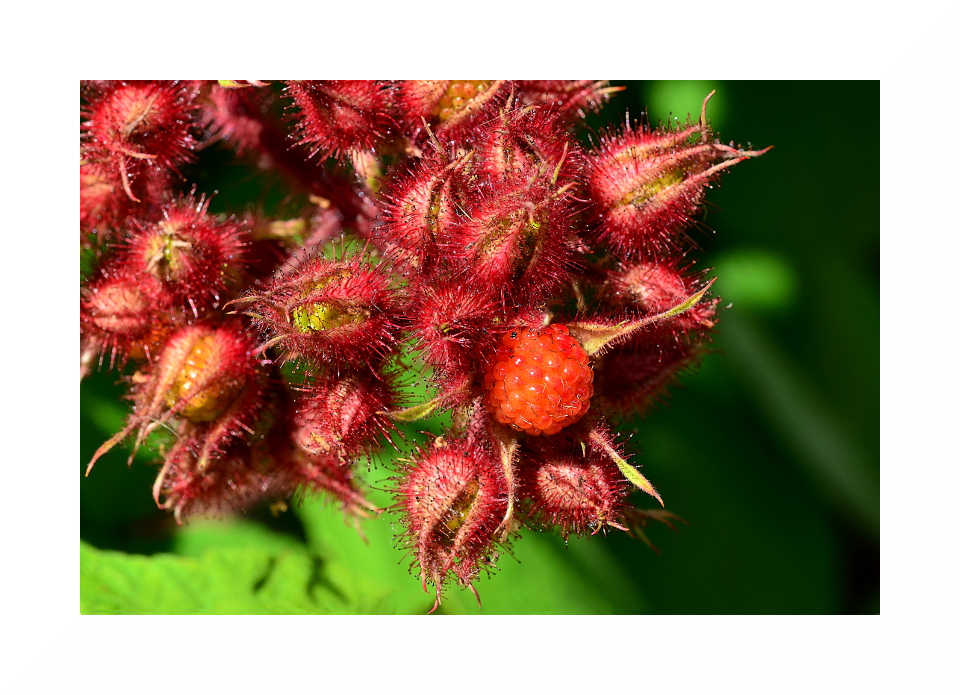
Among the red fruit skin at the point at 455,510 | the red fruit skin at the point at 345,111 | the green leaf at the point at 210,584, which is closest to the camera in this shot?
the red fruit skin at the point at 455,510

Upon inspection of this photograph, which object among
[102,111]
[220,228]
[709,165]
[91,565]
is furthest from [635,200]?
[91,565]

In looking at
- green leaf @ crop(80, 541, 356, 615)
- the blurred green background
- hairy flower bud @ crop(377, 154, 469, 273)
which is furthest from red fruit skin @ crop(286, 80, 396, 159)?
green leaf @ crop(80, 541, 356, 615)

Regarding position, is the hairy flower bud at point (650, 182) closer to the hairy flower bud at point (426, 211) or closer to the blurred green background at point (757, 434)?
the hairy flower bud at point (426, 211)

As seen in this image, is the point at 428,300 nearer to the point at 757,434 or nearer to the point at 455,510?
the point at 455,510

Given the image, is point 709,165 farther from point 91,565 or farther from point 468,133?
point 91,565

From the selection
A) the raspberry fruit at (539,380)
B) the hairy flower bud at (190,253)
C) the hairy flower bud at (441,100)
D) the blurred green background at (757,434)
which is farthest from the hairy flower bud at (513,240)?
the blurred green background at (757,434)

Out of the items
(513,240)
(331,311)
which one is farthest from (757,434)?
(331,311)
